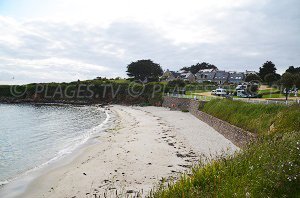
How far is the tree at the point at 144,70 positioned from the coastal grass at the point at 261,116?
287 ft

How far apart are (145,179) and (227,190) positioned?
23.8 ft

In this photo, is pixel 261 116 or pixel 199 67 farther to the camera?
pixel 199 67

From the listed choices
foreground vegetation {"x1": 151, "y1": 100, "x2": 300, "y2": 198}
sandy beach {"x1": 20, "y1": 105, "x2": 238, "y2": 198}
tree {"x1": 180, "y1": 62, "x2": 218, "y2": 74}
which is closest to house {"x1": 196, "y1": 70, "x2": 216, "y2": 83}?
tree {"x1": 180, "y1": 62, "x2": 218, "y2": 74}

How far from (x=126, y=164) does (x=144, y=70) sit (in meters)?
103

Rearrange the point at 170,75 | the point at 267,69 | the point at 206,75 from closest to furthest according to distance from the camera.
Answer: the point at 267,69 < the point at 206,75 < the point at 170,75

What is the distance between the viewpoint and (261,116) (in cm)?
2073

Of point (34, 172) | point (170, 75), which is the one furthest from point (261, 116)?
point (170, 75)

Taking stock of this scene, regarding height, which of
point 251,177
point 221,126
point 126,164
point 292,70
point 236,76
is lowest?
point 126,164

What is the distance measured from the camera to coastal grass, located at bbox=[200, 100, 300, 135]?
1532 centimetres

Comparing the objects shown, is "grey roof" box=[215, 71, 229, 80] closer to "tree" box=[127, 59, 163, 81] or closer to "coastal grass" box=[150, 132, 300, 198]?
"tree" box=[127, 59, 163, 81]

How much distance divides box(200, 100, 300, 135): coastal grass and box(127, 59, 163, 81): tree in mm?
87612

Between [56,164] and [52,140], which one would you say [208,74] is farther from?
[56,164]

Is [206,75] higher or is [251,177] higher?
[206,75]

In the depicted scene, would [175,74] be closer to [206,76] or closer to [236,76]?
[206,76]
